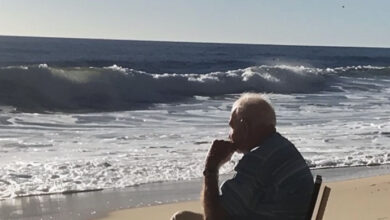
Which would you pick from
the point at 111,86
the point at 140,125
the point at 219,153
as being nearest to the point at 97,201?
the point at 219,153

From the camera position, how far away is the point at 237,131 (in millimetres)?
3422

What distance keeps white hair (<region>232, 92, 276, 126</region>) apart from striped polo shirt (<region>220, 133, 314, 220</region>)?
0.08 meters

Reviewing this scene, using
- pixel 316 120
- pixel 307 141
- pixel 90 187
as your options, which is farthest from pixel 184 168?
pixel 316 120

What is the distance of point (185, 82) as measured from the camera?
2734 centimetres

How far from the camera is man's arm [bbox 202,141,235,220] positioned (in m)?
3.39

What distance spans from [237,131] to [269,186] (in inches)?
11.5

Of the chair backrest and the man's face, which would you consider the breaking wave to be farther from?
the chair backrest

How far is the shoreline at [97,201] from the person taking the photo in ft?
22.9

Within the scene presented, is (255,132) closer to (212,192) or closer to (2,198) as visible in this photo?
(212,192)

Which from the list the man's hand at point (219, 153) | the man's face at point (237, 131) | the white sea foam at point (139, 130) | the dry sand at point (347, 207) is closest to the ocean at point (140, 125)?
the white sea foam at point (139, 130)

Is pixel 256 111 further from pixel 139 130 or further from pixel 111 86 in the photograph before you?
pixel 111 86

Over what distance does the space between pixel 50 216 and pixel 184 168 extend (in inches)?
107

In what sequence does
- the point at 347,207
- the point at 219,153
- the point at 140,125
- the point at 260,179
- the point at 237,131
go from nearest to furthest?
the point at 260,179 → the point at 237,131 → the point at 219,153 → the point at 347,207 → the point at 140,125

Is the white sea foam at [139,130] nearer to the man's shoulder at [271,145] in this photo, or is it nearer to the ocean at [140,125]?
the ocean at [140,125]
